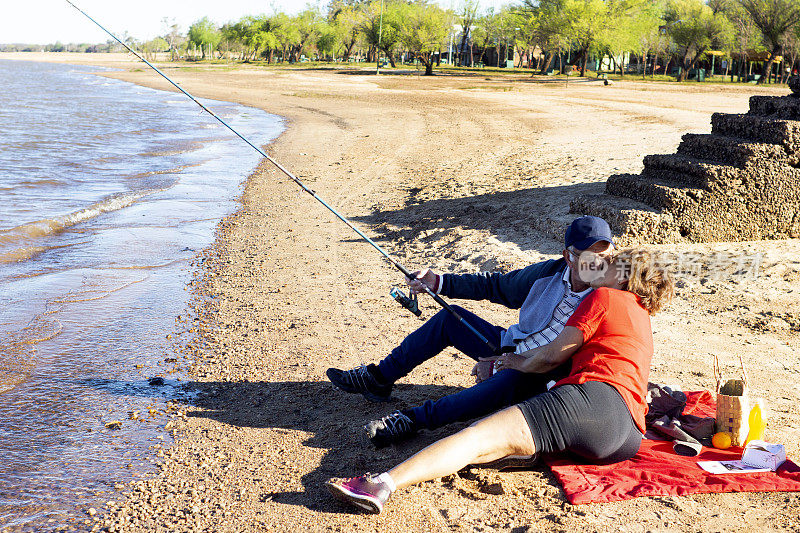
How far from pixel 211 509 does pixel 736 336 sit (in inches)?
155

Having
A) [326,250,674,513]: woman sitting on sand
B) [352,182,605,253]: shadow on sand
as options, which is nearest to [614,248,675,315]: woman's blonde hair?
[326,250,674,513]: woman sitting on sand

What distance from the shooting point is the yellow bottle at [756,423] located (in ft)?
11.4

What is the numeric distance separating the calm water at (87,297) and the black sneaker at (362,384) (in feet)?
3.33

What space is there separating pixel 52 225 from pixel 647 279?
27.8 ft

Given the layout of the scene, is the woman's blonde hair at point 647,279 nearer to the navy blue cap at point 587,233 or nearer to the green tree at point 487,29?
the navy blue cap at point 587,233

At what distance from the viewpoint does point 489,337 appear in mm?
3895

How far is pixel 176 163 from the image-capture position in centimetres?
1540

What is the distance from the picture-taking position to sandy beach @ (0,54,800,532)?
3057 mm

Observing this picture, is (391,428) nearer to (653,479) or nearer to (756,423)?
(653,479)

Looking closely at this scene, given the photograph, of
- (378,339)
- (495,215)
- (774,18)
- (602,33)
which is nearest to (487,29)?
(602,33)

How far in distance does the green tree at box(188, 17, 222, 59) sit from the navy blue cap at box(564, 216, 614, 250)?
110 meters

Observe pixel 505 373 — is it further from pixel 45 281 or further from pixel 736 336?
pixel 45 281

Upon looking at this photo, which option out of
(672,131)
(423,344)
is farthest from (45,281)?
(672,131)

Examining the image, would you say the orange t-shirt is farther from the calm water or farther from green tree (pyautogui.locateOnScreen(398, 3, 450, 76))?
green tree (pyautogui.locateOnScreen(398, 3, 450, 76))
